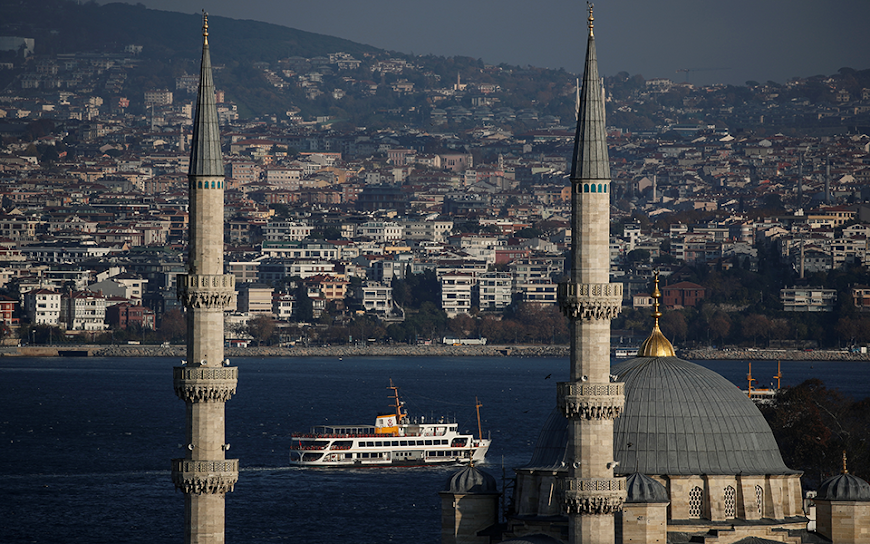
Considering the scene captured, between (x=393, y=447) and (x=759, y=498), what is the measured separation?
46475 millimetres

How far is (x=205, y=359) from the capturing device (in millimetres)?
29031

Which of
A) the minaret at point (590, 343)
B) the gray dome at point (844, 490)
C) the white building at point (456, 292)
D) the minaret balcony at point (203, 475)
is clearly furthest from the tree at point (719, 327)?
the minaret balcony at point (203, 475)

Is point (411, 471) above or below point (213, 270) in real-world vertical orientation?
below

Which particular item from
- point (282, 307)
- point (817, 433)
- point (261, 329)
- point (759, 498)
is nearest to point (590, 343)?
point (759, 498)

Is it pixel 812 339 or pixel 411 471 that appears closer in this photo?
pixel 411 471

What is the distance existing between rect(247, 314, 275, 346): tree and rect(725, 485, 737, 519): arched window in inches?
5428

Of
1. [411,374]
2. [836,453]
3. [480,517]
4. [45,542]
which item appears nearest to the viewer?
[480,517]

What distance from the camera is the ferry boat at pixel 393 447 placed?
7631cm

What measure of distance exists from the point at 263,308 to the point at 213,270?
151 m

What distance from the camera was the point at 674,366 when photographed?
109 feet

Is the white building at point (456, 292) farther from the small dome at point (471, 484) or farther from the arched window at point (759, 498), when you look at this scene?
the arched window at point (759, 498)

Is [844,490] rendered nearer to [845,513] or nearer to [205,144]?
[845,513]

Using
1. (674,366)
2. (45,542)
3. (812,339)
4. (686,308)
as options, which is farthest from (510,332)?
(674,366)

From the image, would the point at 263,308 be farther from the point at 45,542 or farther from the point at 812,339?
the point at 45,542
